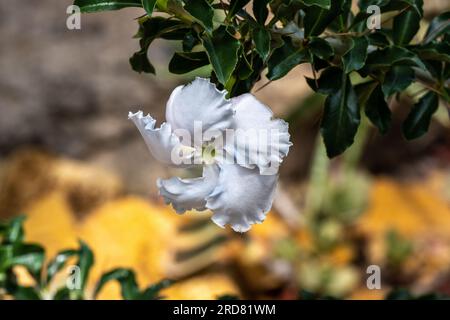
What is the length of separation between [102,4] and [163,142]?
0.71 feet

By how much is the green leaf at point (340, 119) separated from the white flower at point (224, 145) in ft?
0.55

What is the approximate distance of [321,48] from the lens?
103 centimetres

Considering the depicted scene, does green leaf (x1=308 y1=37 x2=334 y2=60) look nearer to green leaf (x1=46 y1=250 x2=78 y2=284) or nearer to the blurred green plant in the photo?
the blurred green plant

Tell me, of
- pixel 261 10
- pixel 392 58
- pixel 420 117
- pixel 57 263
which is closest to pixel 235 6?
pixel 261 10

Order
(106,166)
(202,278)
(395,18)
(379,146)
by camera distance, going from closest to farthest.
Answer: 1. (395,18)
2. (202,278)
3. (106,166)
4. (379,146)

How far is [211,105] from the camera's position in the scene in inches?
35.6

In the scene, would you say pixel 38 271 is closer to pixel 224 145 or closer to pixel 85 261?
pixel 85 261

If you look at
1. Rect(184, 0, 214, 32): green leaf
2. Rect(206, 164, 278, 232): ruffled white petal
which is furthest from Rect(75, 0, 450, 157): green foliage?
Rect(206, 164, 278, 232): ruffled white petal

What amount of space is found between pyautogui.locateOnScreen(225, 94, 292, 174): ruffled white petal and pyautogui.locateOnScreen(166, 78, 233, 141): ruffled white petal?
0.02 m

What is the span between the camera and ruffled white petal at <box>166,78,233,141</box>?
2.96 ft
